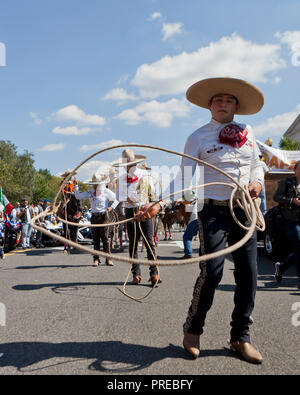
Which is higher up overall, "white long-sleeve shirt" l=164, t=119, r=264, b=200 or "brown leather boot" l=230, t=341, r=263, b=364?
"white long-sleeve shirt" l=164, t=119, r=264, b=200

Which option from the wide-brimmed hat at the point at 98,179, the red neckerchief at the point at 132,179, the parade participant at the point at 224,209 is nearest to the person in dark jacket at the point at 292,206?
the red neckerchief at the point at 132,179

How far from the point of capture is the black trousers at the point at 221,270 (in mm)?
3127

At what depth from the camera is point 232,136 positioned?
128 inches

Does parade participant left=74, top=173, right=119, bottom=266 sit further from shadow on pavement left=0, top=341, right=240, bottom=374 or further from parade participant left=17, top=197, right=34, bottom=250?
parade participant left=17, top=197, right=34, bottom=250

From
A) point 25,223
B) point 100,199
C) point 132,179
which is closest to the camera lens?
point 132,179

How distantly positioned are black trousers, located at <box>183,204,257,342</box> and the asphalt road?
27 centimetres

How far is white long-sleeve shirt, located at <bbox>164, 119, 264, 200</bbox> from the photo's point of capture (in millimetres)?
3248

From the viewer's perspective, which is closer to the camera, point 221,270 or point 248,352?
point 248,352

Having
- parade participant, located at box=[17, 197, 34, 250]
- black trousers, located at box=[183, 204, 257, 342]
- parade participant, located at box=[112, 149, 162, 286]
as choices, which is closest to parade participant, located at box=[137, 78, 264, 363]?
black trousers, located at box=[183, 204, 257, 342]

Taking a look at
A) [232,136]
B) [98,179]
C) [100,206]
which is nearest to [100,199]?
[100,206]

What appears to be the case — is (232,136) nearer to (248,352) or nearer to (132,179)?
(248,352)

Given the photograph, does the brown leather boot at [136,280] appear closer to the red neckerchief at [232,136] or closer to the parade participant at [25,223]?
the red neckerchief at [232,136]

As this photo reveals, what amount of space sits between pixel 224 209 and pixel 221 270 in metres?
0.50
